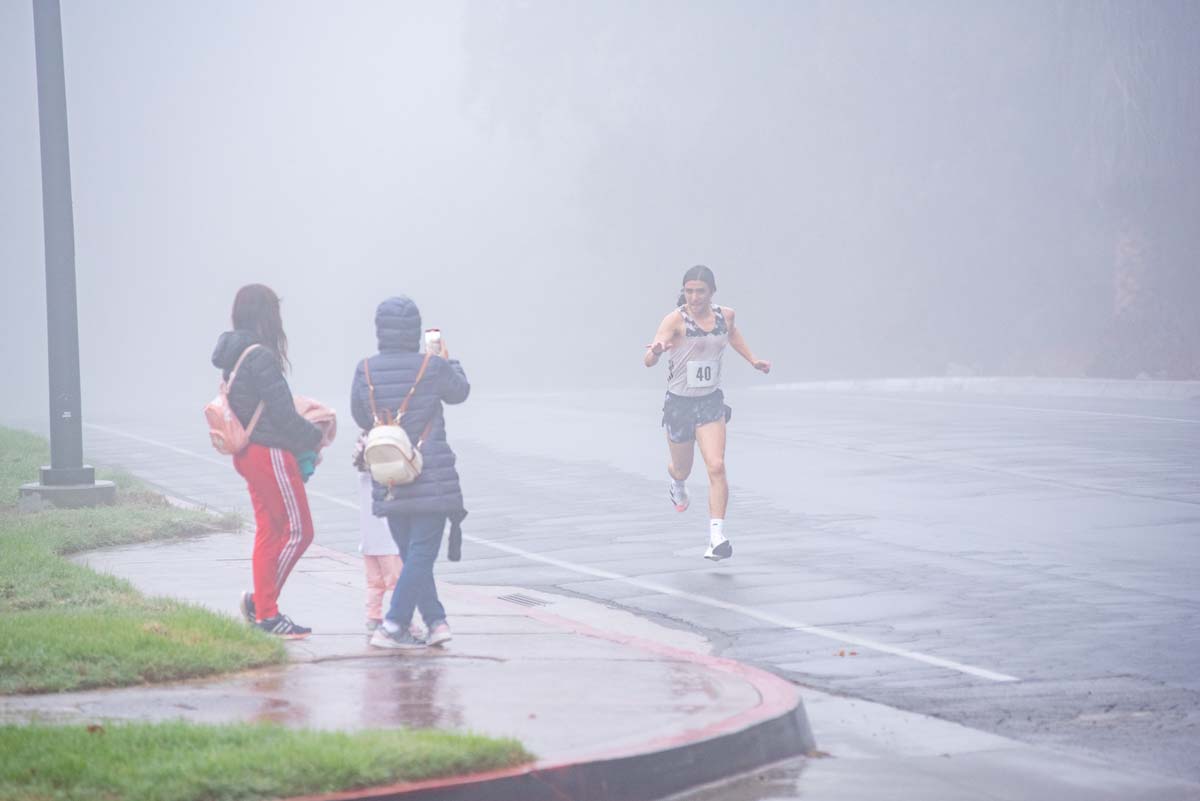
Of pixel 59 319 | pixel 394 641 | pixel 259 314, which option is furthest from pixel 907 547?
pixel 59 319

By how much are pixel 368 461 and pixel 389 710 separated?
1.82m

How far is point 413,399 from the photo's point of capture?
9.05 meters

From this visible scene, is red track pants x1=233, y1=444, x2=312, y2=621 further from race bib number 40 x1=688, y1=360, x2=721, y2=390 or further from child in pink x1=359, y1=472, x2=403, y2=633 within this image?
race bib number 40 x1=688, y1=360, x2=721, y2=390

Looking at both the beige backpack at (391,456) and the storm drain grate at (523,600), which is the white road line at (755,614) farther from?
the beige backpack at (391,456)

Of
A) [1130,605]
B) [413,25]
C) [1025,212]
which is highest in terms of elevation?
[413,25]

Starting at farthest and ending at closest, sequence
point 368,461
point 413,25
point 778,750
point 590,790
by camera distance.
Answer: point 413,25 < point 368,461 < point 778,750 < point 590,790

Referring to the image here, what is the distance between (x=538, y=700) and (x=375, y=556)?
7.52 feet

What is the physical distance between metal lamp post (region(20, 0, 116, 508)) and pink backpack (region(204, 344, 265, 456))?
6.58m

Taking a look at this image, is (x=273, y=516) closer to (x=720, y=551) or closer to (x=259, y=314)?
(x=259, y=314)

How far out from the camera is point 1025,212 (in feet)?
134

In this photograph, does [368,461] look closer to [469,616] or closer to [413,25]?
[469,616]

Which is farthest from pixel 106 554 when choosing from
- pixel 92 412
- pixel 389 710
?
pixel 92 412

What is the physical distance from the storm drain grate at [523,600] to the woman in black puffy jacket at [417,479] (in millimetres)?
1944

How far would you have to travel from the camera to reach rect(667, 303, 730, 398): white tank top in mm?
13305
